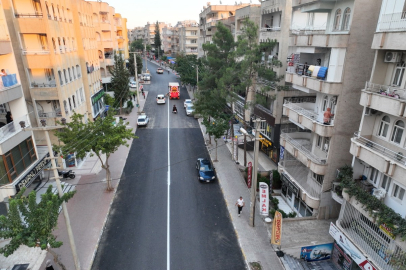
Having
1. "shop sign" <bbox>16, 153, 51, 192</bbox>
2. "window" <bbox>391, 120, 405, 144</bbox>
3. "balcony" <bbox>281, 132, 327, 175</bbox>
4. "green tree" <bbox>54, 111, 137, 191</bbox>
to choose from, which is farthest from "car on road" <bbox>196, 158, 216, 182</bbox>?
"window" <bbox>391, 120, 405, 144</bbox>

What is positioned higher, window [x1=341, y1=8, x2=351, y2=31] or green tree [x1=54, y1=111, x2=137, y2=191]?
window [x1=341, y1=8, x2=351, y2=31]

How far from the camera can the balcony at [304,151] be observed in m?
14.9

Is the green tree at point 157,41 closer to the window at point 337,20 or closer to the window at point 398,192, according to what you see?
the window at point 337,20

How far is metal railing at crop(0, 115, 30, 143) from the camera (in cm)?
1507

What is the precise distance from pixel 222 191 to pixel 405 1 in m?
15.7

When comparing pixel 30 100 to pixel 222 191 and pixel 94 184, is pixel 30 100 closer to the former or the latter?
pixel 94 184

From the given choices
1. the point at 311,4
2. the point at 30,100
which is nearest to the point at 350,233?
the point at 311,4

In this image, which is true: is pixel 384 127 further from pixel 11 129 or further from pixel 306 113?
pixel 11 129

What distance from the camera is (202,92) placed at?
27859mm

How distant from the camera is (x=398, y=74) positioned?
1167 cm

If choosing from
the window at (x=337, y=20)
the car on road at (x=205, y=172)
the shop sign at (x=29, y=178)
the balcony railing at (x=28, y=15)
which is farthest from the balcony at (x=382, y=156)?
the balcony railing at (x=28, y=15)

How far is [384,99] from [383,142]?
2.47 m

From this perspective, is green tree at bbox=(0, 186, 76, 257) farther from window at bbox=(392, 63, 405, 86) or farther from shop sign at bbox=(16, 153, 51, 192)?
window at bbox=(392, 63, 405, 86)

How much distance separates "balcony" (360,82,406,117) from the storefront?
23.3 feet
